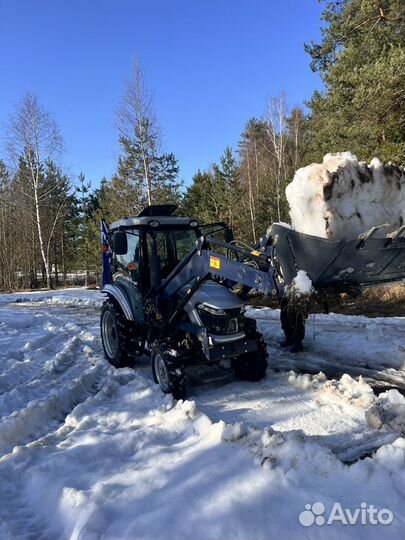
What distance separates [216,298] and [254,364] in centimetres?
111

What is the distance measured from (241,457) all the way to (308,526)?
89 centimetres

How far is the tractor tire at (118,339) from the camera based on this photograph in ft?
21.9

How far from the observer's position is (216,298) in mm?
5469

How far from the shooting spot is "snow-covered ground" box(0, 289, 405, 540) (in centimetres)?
283

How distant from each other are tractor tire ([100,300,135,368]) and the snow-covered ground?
0.24 m

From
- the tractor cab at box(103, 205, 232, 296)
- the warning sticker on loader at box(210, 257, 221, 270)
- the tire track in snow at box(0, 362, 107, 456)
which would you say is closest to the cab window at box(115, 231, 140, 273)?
the tractor cab at box(103, 205, 232, 296)

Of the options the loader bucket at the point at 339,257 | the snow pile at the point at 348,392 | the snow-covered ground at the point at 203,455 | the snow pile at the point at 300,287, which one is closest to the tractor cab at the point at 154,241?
the snow-covered ground at the point at 203,455

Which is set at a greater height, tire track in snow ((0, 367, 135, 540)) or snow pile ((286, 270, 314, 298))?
snow pile ((286, 270, 314, 298))

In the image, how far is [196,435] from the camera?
414 centimetres

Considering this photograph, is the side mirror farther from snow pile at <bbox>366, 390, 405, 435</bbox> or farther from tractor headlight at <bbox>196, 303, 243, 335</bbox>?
snow pile at <bbox>366, 390, 405, 435</bbox>

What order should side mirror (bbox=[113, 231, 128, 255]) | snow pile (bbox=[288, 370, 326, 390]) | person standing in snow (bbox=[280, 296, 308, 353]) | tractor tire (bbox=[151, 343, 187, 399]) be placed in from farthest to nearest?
1. person standing in snow (bbox=[280, 296, 308, 353])
2. side mirror (bbox=[113, 231, 128, 255])
3. snow pile (bbox=[288, 370, 326, 390])
4. tractor tire (bbox=[151, 343, 187, 399])

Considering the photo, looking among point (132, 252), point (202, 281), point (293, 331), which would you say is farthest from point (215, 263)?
point (293, 331)

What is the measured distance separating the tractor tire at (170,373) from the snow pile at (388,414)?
2.09m

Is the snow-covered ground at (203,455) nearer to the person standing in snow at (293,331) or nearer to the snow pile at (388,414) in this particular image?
the snow pile at (388,414)
